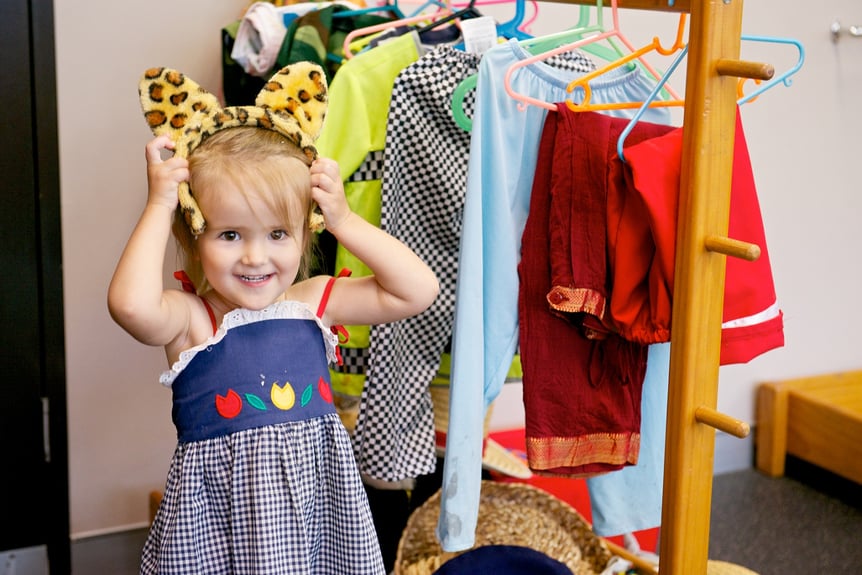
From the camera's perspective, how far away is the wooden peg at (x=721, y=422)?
3.68 feet

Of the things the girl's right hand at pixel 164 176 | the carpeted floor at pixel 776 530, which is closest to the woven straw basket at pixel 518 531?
the carpeted floor at pixel 776 530

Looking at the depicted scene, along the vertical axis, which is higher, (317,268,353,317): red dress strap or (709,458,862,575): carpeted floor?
(317,268,353,317): red dress strap

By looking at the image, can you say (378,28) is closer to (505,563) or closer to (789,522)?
(505,563)

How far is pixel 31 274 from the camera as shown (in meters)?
1.91

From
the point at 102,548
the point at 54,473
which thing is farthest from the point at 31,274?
the point at 102,548

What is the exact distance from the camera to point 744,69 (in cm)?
110

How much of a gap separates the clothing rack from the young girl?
36 cm

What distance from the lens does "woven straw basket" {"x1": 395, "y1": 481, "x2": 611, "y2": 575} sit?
180cm

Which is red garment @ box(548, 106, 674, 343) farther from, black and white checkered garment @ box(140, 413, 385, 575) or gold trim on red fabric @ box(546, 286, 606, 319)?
black and white checkered garment @ box(140, 413, 385, 575)

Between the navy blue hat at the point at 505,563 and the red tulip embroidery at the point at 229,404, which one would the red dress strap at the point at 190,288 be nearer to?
the red tulip embroidery at the point at 229,404

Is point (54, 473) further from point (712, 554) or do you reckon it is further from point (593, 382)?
point (712, 554)

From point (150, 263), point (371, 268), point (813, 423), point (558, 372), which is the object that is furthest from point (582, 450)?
point (813, 423)

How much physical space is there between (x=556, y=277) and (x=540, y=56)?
0.32 meters

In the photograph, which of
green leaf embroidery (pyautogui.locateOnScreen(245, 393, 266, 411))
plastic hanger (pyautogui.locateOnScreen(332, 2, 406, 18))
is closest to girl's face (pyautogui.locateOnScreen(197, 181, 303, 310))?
green leaf embroidery (pyautogui.locateOnScreen(245, 393, 266, 411))
